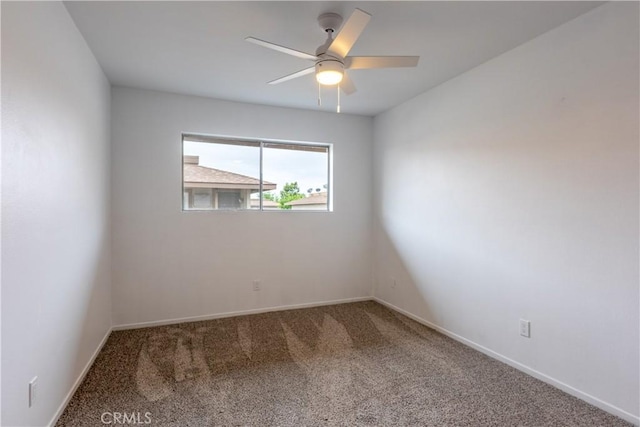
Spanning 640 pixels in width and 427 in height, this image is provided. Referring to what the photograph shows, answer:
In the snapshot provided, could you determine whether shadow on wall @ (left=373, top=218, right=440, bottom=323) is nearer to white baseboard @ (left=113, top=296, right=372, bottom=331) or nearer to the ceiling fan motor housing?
white baseboard @ (left=113, top=296, right=372, bottom=331)

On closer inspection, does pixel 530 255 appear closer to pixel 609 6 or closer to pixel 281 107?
pixel 609 6

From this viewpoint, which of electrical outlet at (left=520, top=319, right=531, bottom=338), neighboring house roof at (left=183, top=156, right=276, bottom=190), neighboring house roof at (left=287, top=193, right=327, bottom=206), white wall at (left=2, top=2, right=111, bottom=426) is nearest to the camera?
white wall at (left=2, top=2, right=111, bottom=426)

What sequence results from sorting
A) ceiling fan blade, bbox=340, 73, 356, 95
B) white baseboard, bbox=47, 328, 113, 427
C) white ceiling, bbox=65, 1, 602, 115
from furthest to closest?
ceiling fan blade, bbox=340, 73, 356, 95 < white ceiling, bbox=65, 1, 602, 115 < white baseboard, bbox=47, 328, 113, 427

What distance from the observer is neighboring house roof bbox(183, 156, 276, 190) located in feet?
11.8

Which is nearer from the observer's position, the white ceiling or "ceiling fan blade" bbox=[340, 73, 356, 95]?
the white ceiling

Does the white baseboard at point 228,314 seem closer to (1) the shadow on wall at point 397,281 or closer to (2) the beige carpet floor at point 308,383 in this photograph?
(2) the beige carpet floor at point 308,383

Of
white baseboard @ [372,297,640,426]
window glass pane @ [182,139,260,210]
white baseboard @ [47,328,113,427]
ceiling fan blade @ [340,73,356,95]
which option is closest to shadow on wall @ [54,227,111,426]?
white baseboard @ [47,328,113,427]

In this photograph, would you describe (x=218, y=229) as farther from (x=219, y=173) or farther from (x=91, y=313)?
(x=91, y=313)

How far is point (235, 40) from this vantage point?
7.71ft

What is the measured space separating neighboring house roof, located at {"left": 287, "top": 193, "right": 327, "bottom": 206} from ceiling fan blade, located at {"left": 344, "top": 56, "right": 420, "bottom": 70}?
2.19 metres

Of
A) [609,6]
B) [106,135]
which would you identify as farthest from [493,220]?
[106,135]

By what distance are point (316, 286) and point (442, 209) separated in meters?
1.81

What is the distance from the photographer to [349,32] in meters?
1.78

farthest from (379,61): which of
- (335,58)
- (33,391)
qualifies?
(33,391)
